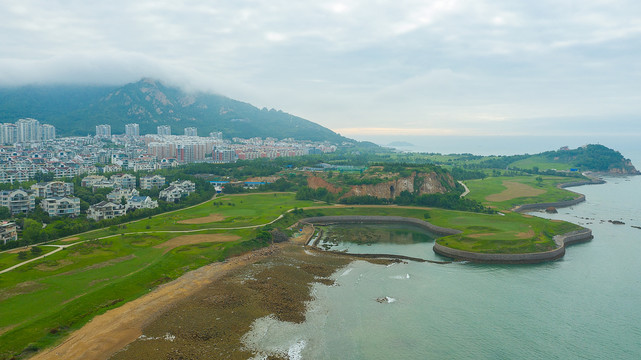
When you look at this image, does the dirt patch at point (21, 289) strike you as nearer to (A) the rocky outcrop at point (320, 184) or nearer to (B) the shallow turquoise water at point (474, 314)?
(B) the shallow turquoise water at point (474, 314)

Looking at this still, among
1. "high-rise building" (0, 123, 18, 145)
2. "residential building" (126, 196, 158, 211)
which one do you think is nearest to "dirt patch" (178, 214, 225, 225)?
"residential building" (126, 196, 158, 211)

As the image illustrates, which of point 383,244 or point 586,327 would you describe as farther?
point 383,244

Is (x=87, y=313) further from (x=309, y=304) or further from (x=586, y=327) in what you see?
(x=586, y=327)

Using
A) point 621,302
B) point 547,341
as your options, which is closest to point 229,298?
point 547,341

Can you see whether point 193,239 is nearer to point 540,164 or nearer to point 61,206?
point 61,206

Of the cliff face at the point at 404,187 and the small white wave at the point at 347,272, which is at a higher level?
the cliff face at the point at 404,187

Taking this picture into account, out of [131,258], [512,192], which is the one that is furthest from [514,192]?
[131,258]

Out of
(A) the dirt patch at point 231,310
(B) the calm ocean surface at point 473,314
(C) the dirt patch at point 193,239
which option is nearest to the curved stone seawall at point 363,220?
(C) the dirt patch at point 193,239
